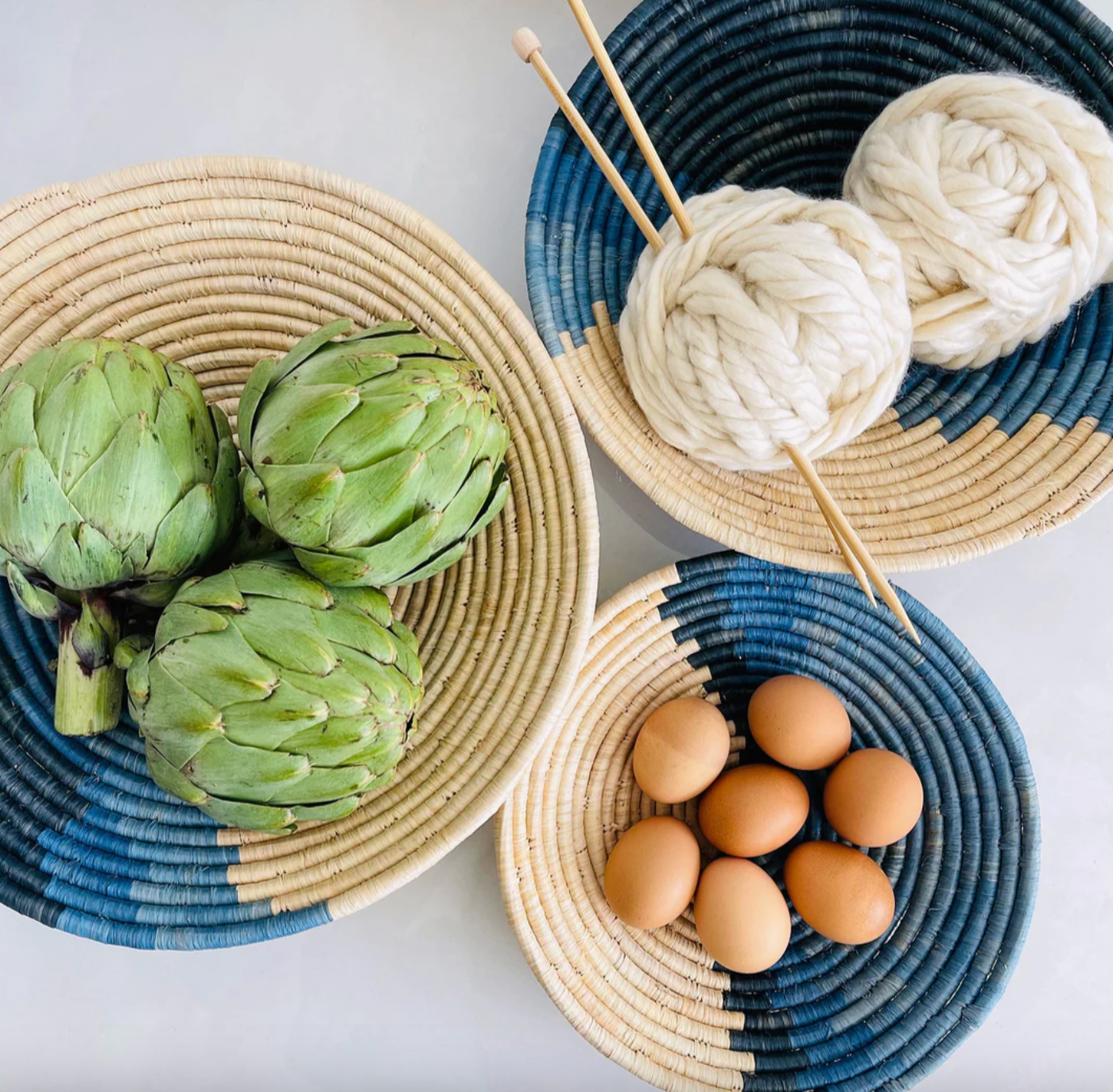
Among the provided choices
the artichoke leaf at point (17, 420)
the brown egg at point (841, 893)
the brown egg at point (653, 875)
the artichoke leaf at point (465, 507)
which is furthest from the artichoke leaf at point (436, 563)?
the brown egg at point (841, 893)

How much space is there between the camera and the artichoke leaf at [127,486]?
462mm

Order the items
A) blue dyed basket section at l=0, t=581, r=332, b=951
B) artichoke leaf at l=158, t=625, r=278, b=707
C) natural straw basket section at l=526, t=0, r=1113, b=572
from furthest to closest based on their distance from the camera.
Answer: natural straw basket section at l=526, t=0, r=1113, b=572 < blue dyed basket section at l=0, t=581, r=332, b=951 < artichoke leaf at l=158, t=625, r=278, b=707

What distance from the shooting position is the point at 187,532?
49 cm

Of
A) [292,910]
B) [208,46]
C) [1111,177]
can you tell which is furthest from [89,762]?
[1111,177]

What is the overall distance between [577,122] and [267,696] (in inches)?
17.5

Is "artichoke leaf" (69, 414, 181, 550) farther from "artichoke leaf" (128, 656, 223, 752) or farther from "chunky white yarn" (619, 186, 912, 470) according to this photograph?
"chunky white yarn" (619, 186, 912, 470)

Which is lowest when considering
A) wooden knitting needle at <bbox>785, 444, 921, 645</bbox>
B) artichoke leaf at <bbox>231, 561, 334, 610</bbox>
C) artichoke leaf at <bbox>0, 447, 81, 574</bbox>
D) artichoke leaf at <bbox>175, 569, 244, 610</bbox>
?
wooden knitting needle at <bbox>785, 444, 921, 645</bbox>

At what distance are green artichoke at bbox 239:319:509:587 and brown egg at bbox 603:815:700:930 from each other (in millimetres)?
338

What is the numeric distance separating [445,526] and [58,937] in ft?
1.95

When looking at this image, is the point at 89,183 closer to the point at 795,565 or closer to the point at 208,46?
the point at 208,46

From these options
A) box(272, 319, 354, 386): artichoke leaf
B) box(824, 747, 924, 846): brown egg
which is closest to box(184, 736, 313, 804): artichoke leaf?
box(272, 319, 354, 386): artichoke leaf

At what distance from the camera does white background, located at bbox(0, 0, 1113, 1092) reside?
78 centimetres

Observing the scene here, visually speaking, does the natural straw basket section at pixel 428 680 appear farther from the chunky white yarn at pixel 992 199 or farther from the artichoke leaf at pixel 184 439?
the chunky white yarn at pixel 992 199

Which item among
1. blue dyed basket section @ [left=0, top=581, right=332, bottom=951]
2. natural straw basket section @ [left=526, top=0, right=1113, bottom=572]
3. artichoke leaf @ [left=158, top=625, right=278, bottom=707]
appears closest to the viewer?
artichoke leaf @ [left=158, top=625, right=278, bottom=707]
